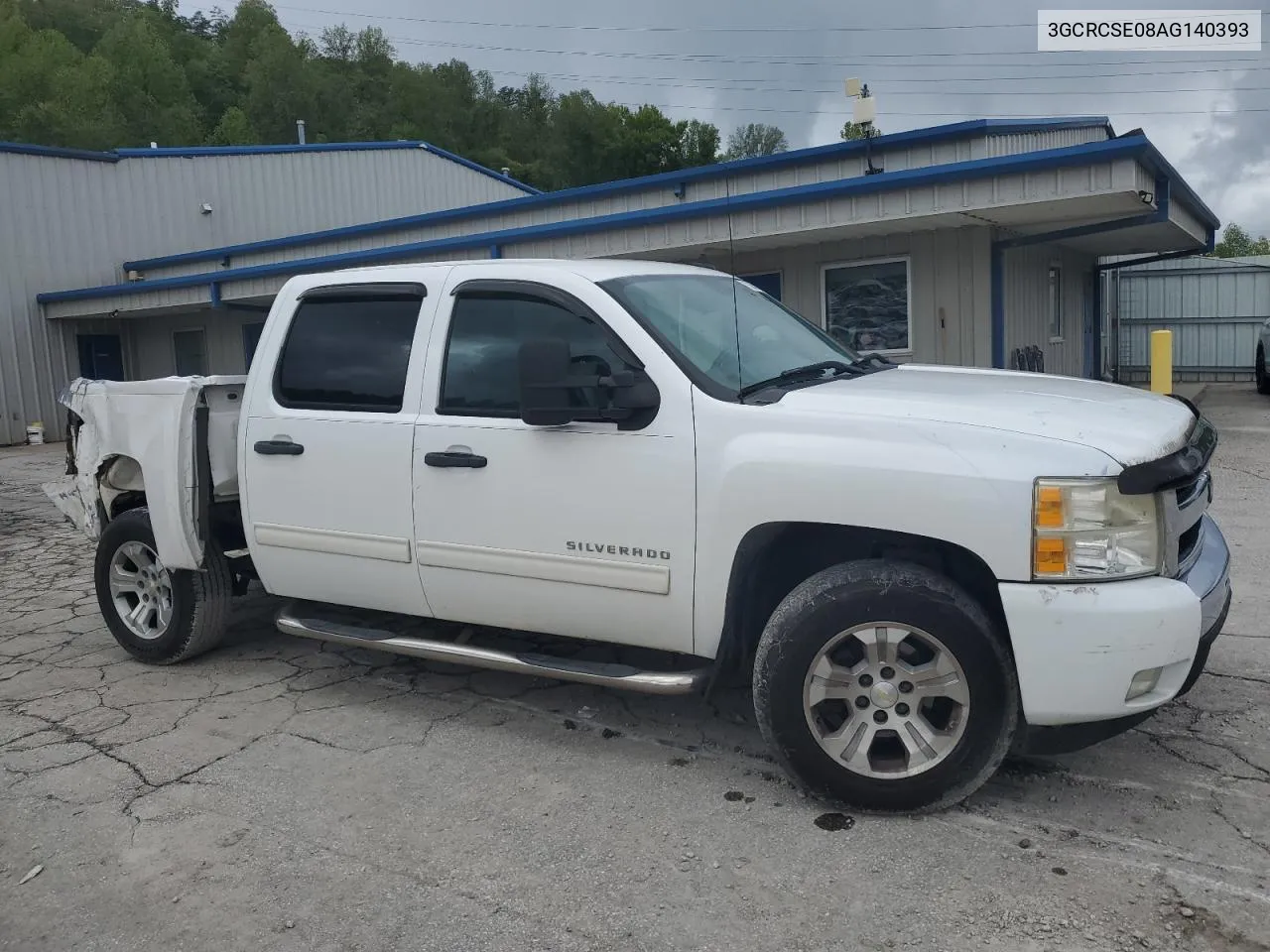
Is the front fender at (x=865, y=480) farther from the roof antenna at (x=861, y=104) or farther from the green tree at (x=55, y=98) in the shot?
the green tree at (x=55, y=98)

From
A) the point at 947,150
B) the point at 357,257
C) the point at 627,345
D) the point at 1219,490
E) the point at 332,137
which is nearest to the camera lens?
the point at 627,345

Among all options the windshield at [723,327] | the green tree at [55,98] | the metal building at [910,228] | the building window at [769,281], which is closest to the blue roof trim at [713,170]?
the metal building at [910,228]

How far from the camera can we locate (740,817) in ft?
11.7

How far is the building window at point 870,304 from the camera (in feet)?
41.3

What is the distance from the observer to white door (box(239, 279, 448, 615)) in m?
4.42

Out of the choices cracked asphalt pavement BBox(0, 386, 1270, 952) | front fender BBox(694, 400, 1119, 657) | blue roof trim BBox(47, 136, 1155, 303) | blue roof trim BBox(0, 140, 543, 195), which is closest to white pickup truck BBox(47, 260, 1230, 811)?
front fender BBox(694, 400, 1119, 657)

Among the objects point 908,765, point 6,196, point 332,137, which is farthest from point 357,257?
point 332,137

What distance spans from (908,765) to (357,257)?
15640 millimetres

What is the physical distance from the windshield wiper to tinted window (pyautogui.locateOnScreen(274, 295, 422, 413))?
1.51 m

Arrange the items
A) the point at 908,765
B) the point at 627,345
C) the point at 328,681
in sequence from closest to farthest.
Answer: the point at 908,765 < the point at 627,345 < the point at 328,681

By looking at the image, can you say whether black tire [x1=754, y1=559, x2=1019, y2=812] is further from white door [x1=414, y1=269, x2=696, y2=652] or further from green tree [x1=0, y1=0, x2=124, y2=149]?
green tree [x1=0, y1=0, x2=124, y2=149]

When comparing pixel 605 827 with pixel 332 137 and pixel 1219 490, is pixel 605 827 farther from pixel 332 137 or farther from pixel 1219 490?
pixel 332 137

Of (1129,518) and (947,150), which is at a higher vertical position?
(947,150)

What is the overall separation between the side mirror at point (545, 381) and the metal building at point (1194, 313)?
68.3 ft
